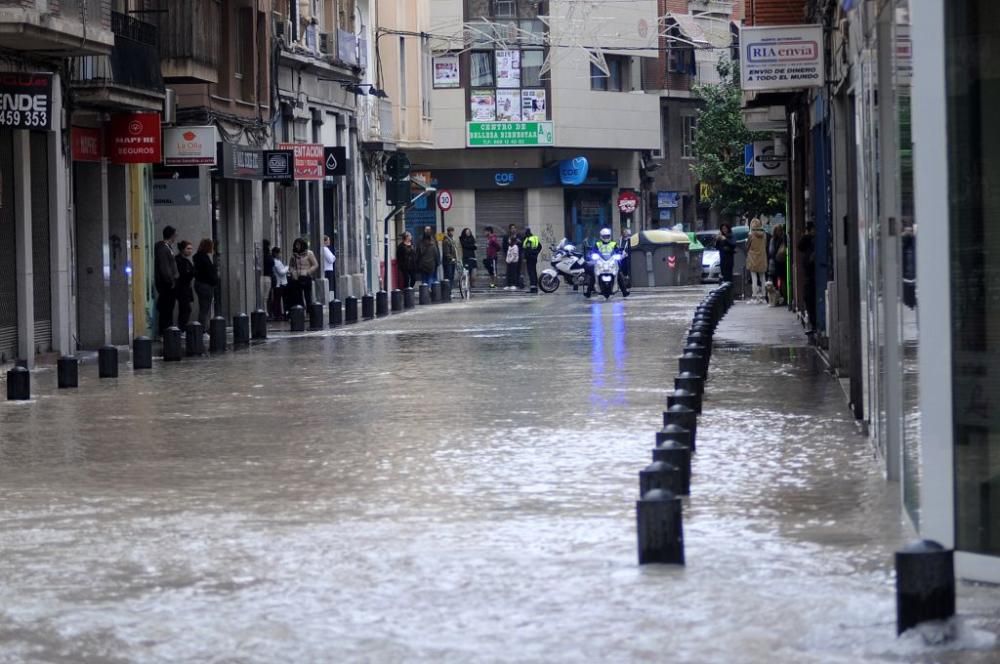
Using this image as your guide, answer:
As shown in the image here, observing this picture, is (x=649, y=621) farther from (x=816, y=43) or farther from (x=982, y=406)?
(x=816, y=43)

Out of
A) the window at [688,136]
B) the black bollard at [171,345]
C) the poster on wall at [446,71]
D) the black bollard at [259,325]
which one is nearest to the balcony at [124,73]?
the black bollard at [259,325]

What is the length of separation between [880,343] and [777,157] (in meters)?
29.7

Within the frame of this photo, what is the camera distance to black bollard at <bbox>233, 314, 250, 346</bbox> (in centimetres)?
2972

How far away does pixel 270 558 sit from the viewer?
9.16m

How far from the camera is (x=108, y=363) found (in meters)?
22.7

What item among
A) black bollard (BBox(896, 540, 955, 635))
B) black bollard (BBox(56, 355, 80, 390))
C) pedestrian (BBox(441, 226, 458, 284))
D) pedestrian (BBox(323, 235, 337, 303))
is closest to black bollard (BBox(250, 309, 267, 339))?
black bollard (BBox(56, 355, 80, 390))

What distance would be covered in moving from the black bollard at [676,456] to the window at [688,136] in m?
74.7

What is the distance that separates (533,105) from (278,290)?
110 feet

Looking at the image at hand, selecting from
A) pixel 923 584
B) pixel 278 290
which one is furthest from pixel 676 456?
pixel 278 290

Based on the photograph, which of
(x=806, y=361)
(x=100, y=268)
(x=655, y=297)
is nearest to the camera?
(x=806, y=361)

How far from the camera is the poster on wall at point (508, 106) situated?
239 feet

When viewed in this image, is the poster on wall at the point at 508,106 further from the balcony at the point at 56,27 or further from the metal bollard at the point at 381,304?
the balcony at the point at 56,27

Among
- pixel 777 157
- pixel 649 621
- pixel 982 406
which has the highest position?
pixel 777 157

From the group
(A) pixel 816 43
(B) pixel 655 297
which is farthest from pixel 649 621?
(B) pixel 655 297
